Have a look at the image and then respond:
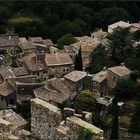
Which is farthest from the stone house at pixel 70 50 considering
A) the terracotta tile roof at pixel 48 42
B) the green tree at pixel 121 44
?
the green tree at pixel 121 44

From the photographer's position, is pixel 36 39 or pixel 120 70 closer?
pixel 120 70

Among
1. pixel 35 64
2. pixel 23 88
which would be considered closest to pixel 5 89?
pixel 23 88

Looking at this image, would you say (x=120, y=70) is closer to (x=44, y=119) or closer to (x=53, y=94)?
(x=53, y=94)

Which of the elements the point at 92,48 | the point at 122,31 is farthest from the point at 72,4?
the point at 122,31

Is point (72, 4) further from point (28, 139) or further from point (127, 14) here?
point (28, 139)

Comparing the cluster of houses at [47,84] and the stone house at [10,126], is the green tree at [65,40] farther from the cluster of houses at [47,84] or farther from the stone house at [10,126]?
the stone house at [10,126]

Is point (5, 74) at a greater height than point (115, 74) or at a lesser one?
lesser

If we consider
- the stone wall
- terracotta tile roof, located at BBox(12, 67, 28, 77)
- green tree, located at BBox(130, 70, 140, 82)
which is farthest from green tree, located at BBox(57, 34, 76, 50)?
the stone wall
